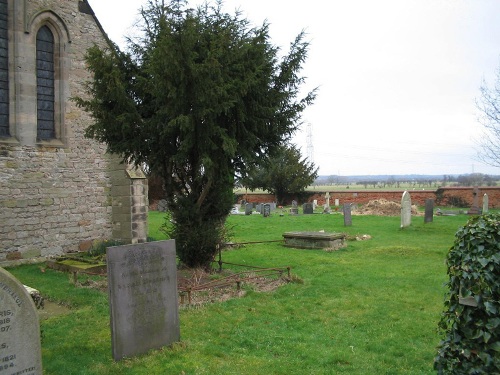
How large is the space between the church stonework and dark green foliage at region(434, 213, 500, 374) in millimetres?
11360

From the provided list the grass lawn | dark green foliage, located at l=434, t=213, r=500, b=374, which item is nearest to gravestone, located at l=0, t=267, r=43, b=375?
the grass lawn

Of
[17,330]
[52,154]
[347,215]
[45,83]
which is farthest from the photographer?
[347,215]

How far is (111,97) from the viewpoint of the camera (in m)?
9.17

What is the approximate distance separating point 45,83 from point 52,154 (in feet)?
7.22

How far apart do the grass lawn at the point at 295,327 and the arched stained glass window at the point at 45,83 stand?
13.9ft

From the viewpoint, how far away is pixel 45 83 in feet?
44.1

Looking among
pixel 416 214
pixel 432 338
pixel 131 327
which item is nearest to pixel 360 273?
pixel 432 338

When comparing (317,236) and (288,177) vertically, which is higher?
(288,177)

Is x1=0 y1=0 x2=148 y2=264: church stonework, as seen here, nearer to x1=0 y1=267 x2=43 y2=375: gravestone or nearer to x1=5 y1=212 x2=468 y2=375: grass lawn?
x1=5 y1=212 x2=468 y2=375: grass lawn

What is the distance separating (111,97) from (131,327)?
5.46m

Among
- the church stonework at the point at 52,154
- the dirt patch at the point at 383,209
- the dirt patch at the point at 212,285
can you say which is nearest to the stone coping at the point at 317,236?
the dirt patch at the point at 212,285

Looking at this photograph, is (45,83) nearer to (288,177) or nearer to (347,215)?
A: (347,215)

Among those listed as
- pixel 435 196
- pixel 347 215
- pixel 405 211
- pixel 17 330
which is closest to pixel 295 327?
pixel 17 330

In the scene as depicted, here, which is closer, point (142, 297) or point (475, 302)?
point (475, 302)
